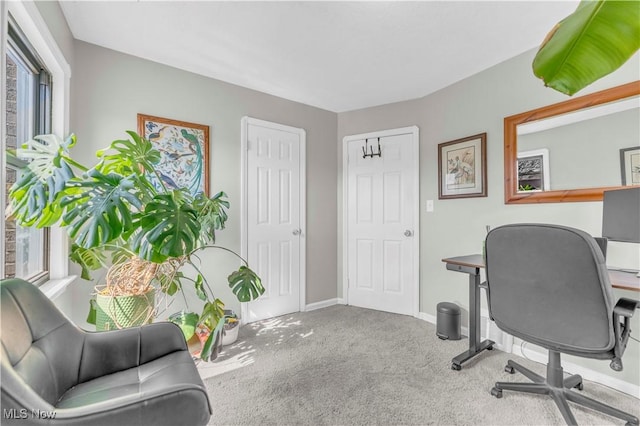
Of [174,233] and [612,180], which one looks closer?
[174,233]

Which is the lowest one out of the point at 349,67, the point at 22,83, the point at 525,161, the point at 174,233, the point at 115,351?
the point at 115,351

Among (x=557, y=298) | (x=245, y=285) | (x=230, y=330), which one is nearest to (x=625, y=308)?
(x=557, y=298)

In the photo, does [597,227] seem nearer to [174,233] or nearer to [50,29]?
[174,233]

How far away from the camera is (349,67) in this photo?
8.32ft

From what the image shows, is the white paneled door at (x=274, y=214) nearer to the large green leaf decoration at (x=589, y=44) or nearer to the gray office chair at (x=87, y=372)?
the gray office chair at (x=87, y=372)

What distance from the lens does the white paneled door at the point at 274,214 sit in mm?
2949

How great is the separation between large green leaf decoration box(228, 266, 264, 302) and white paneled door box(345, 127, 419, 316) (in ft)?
4.94

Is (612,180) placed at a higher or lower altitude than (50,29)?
lower

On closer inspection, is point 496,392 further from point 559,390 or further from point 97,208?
point 97,208

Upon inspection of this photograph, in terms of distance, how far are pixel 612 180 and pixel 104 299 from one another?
316 centimetres

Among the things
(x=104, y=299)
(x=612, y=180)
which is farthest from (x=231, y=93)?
(x=612, y=180)

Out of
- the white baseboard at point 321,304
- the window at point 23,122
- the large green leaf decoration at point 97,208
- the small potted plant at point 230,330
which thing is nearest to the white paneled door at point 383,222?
the white baseboard at point 321,304

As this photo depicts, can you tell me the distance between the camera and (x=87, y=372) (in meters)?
1.25

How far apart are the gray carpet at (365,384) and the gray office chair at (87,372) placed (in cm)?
58
